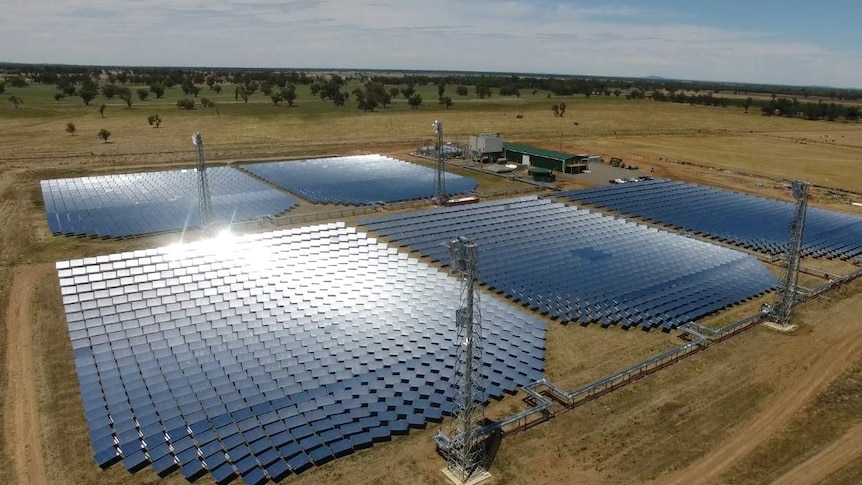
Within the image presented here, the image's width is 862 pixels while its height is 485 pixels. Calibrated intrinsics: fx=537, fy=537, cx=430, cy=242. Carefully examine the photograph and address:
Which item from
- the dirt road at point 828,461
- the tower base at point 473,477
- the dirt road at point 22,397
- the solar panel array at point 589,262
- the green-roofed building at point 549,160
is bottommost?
the dirt road at point 828,461

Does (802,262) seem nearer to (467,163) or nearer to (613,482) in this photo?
(613,482)

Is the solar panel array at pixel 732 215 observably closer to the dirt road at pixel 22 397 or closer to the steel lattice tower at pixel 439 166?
the steel lattice tower at pixel 439 166

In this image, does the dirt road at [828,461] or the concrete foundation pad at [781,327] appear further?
the concrete foundation pad at [781,327]

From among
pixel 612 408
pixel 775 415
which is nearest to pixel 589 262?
pixel 612 408

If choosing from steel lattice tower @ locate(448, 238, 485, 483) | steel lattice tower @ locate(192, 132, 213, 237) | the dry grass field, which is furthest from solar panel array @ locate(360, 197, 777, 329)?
steel lattice tower @ locate(448, 238, 485, 483)

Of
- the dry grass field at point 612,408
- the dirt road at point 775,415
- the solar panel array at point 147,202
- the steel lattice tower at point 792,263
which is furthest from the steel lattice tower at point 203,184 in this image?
the steel lattice tower at point 792,263

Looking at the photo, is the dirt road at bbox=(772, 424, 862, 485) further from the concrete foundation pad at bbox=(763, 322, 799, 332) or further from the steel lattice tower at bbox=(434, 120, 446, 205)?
the steel lattice tower at bbox=(434, 120, 446, 205)

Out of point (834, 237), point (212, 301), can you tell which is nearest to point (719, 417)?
point (212, 301)
